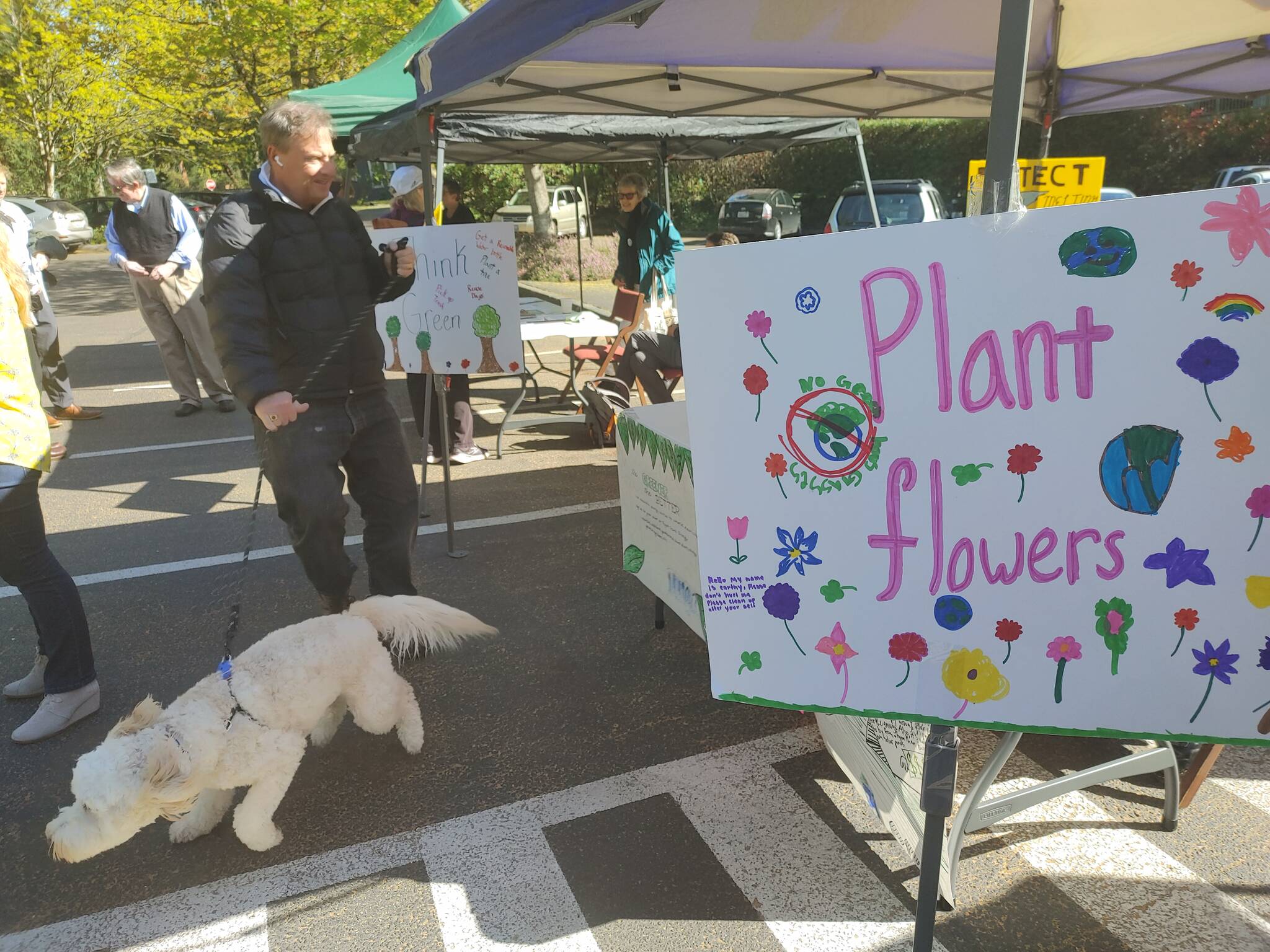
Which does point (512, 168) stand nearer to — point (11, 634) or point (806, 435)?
point (11, 634)

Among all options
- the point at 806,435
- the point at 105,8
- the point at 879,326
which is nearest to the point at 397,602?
the point at 806,435

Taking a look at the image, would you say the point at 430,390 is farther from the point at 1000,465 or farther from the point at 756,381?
the point at 1000,465

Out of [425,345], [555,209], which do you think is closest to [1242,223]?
[425,345]

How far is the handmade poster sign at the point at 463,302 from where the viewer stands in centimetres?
436

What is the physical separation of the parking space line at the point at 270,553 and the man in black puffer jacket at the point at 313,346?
4.33ft

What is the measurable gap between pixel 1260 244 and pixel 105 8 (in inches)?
1007

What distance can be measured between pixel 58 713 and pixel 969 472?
10.2 feet

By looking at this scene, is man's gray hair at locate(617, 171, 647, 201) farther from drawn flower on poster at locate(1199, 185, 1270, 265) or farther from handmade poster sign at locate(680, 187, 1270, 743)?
drawn flower on poster at locate(1199, 185, 1270, 265)

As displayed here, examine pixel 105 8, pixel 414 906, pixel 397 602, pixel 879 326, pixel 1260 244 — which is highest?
pixel 105 8

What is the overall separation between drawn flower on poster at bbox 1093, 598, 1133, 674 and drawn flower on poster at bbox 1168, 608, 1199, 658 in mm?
73

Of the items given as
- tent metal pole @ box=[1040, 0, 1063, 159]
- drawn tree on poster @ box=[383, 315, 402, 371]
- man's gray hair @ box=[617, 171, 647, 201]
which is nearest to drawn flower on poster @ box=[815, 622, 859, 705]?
drawn tree on poster @ box=[383, 315, 402, 371]

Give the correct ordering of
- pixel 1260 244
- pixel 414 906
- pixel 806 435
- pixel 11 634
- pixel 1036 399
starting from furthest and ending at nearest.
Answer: pixel 11 634
pixel 414 906
pixel 806 435
pixel 1036 399
pixel 1260 244

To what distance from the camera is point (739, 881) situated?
2.30 m

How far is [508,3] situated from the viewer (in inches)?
128
